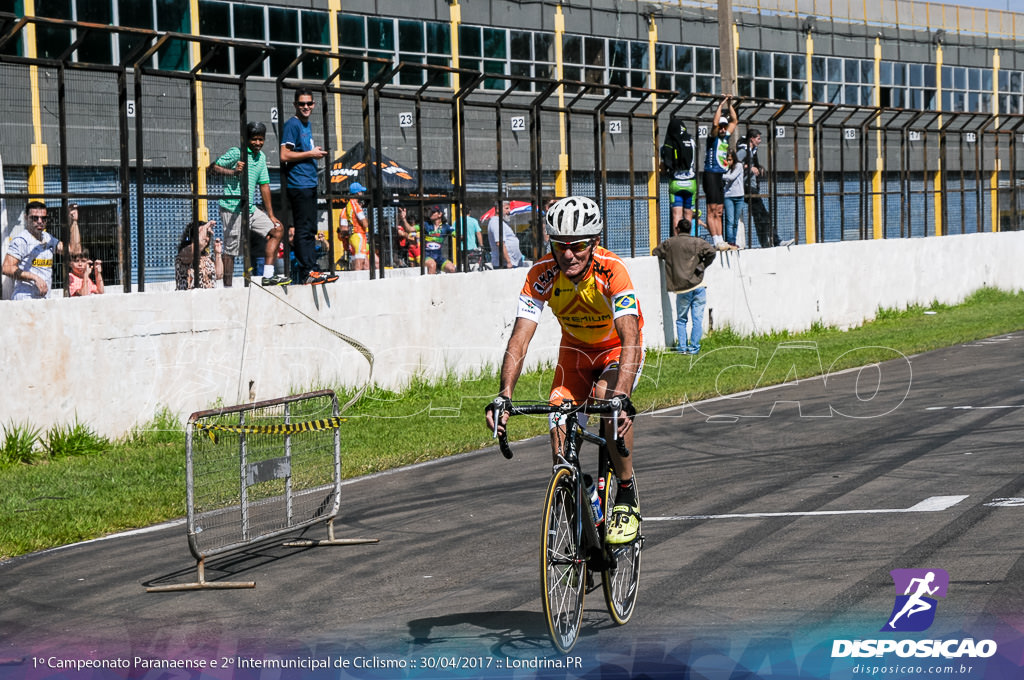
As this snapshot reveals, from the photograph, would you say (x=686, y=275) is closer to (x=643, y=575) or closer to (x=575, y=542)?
(x=643, y=575)

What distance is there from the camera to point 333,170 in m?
17.1

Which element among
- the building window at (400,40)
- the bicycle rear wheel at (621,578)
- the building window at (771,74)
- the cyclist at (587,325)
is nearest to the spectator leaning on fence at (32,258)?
the cyclist at (587,325)

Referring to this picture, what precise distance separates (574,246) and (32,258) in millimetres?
7818

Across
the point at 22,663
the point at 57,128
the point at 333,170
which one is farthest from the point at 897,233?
the point at 22,663

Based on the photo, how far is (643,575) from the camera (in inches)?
309

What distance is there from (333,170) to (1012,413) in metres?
8.03

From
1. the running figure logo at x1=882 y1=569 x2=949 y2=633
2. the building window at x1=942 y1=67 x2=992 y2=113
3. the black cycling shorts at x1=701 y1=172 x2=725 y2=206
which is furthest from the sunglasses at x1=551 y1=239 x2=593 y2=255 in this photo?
the building window at x1=942 y1=67 x2=992 y2=113

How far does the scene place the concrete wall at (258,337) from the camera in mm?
13109

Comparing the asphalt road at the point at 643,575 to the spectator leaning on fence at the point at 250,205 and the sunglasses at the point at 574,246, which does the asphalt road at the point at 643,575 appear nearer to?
the sunglasses at the point at 574,246

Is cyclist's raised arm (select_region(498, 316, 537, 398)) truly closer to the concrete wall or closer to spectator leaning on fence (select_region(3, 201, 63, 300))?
the concrete wall

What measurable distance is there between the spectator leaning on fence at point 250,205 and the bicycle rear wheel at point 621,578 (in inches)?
364

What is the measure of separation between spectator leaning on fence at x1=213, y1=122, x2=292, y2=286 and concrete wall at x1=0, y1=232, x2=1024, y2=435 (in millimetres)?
462

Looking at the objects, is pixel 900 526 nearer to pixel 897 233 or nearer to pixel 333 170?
pixel 333 170

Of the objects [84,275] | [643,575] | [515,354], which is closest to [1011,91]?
[84,275]
